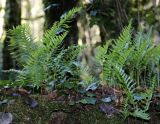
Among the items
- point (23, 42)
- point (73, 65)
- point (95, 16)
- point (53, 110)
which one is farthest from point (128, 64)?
point (95, 16)

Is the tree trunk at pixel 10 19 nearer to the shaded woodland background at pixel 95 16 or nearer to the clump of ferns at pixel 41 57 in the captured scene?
the shaded woodland background at pixel 95 16

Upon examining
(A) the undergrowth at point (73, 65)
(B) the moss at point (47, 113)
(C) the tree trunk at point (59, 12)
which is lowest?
(B) the moss at point (47, 113)

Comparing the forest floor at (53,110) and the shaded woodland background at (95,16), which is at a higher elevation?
the shaded woodland background at (95,16)

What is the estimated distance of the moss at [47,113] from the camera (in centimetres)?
270

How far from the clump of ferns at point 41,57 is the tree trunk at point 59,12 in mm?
2012

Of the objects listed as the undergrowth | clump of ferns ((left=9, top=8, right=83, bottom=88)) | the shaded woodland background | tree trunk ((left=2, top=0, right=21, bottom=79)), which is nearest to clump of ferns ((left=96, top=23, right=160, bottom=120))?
the undergrowth

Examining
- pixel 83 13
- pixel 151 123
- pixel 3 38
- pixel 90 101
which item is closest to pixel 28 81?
pixel 90 101

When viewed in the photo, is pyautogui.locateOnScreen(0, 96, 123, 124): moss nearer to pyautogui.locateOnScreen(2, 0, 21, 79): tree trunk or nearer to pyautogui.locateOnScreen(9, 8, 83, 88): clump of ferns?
pyautogui.locateOnScreen(9, 8, 83, 88): clump of ferns

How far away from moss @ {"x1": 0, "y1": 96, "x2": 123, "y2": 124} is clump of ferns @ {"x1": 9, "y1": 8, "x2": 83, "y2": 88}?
17cm

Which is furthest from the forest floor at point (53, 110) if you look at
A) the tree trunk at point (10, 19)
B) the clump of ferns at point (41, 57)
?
the tree trunk at point (10, 19)

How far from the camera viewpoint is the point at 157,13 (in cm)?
572

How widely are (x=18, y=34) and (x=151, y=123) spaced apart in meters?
1.31

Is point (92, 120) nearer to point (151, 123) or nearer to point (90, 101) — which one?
point (90, 101)

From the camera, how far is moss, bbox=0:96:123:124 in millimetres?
2703
